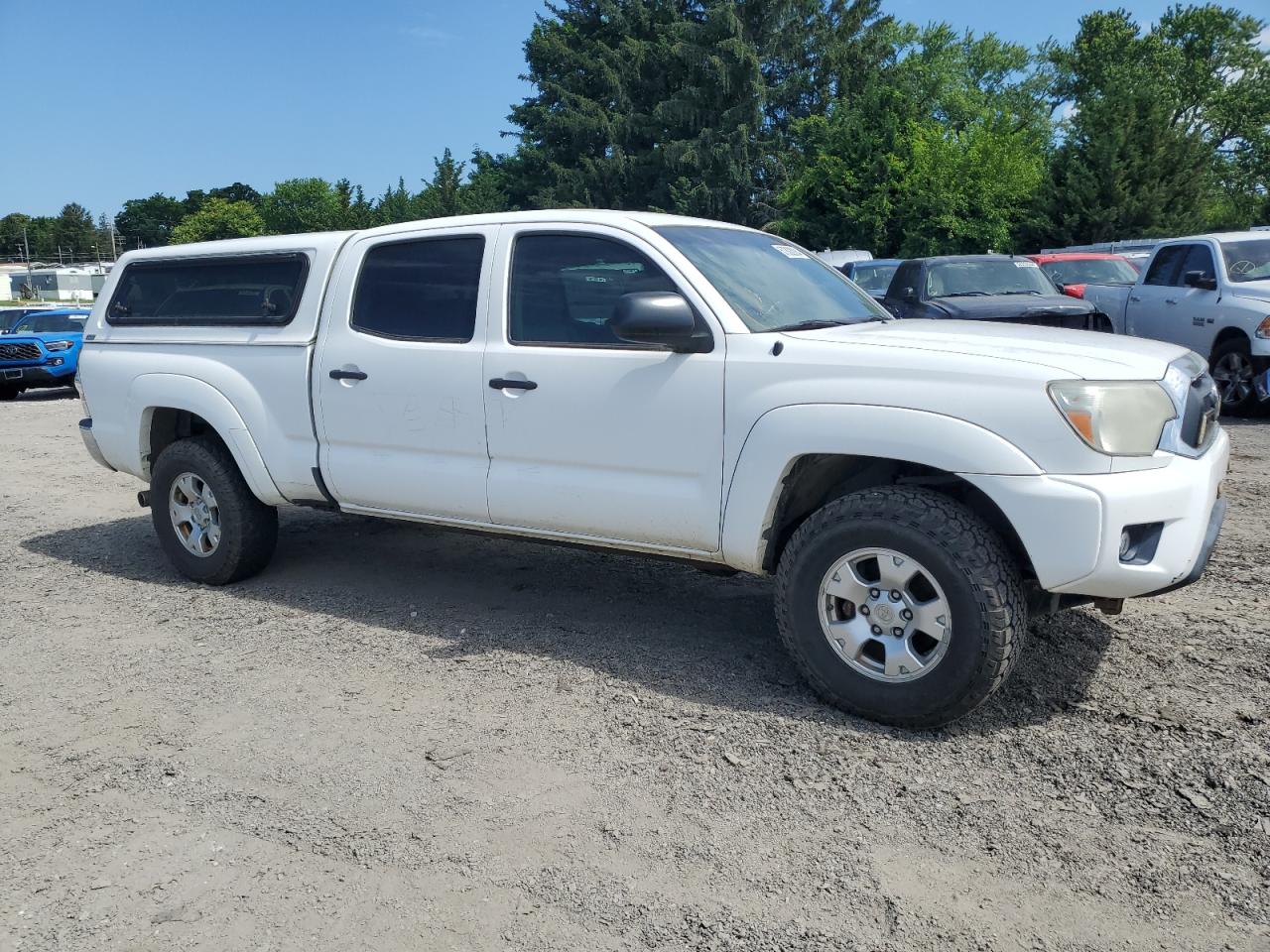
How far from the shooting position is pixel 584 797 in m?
3.42

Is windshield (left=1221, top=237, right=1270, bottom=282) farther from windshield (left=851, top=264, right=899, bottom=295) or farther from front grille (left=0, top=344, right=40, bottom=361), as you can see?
front grille (left=0, top=344, right=40, bottom=361)

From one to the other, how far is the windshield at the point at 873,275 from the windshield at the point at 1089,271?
113 inches

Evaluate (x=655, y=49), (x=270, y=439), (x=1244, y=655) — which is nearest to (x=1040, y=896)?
(x=1244, y=655)

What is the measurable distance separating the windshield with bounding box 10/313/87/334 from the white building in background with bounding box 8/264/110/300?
8222 cm

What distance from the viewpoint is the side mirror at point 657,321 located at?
4.03 metres

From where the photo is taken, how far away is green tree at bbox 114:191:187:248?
161 m

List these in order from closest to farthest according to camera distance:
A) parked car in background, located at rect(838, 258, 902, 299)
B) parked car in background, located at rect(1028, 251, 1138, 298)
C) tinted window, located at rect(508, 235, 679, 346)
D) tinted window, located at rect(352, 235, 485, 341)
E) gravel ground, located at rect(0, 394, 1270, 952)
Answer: gravel ground, located at rect(0, 394, 1270, 952), tinted window, located at rect(508, 235, 679, 346), tinted window, located at rect(352, 235, 485, 341), parked car in background, located at rect(1028, 251, 1138, 298), parked car in background, located at rect(838, 258, 902, 299)

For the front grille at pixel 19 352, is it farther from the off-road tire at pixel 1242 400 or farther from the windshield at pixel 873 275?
the off-road tire at pixel 1242 400

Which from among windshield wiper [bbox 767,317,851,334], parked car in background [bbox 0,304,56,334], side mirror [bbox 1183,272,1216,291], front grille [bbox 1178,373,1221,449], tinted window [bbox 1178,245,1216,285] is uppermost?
tinted window [bbox 1178,245,1216,285]

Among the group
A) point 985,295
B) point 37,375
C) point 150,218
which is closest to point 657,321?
point 985,295

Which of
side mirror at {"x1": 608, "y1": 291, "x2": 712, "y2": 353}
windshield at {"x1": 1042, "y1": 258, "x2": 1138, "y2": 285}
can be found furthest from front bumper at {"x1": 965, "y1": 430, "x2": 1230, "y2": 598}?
windshield at {"x1": 1042, "y1": 258, "x2": 1138, "y2": 285}

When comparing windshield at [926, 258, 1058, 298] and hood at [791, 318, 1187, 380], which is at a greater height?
windshield at [926, 258, 1058, 298]

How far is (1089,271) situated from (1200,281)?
5.05 m

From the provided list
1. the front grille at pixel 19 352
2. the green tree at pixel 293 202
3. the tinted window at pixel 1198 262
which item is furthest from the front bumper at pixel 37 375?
the green tree at pixel 293 202
